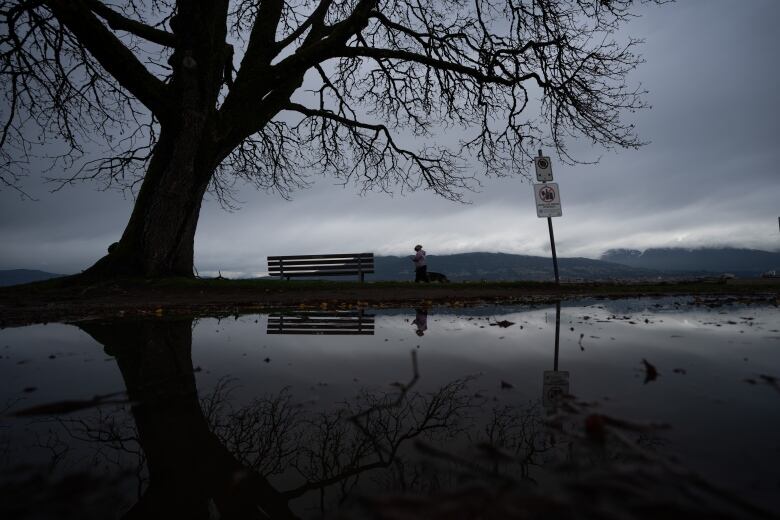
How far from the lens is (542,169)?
1097cm

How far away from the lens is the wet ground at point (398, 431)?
944 mm

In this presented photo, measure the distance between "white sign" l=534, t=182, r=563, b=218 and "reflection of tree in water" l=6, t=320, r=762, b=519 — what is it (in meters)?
10.3

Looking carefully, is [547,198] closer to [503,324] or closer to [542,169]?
[542,169]

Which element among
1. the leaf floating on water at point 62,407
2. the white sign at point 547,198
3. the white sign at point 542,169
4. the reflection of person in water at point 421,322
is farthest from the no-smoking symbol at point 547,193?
the leaf floating on water at point 62,407

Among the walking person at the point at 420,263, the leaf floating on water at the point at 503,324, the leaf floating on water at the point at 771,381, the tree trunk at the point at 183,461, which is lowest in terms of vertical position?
the tree trunk at the point at 183,461

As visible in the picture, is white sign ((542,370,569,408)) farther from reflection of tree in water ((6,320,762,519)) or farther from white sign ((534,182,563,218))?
white sign ((534,182,563,218))

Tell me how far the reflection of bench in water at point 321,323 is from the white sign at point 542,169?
7.59m

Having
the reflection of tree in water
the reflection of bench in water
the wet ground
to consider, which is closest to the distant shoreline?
the reflection of bench in water

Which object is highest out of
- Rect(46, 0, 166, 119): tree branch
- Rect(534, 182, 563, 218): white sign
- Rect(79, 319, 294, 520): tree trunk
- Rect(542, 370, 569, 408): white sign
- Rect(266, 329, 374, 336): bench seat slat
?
Rect(46, 0, 166, 119): tree branch

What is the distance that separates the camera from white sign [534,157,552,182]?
35.9ft

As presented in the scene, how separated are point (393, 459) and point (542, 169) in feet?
36.2

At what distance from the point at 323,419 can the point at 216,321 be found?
3.78m

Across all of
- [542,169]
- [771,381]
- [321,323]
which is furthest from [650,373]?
[542,169]

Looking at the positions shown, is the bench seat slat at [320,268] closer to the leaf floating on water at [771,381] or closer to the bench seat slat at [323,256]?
the bench seat slat at [323,256]
